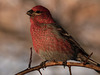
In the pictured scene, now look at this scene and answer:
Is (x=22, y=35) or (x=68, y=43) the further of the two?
(x=22, y=35)

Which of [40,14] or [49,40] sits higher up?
[40,14]

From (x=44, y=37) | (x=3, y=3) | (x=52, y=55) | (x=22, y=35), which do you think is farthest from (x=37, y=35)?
(x=3, y=3)

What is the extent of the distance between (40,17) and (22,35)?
11.5ft

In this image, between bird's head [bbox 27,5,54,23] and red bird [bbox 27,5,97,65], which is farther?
bird's head [bbox 27,5,54,23]

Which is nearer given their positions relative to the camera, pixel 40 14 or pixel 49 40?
pixel 49 40

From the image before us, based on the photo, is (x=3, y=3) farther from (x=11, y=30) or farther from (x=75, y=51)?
(x=75, y=51)

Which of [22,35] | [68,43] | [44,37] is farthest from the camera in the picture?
[22,35]

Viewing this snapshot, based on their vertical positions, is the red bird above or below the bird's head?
below

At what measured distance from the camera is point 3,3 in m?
9.19

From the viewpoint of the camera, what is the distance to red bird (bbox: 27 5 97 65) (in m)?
5.11

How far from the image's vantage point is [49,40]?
16.7 ft

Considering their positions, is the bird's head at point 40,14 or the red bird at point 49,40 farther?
the bird's head at point 40,14

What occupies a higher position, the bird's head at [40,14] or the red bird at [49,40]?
the bird's head at [40,14]

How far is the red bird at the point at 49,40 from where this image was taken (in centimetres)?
511
